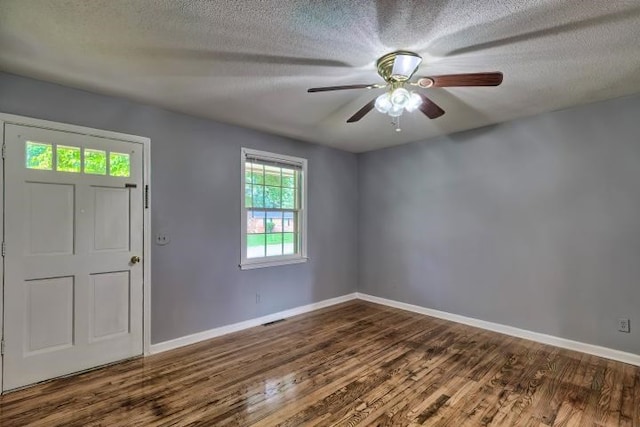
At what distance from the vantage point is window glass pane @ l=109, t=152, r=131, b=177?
9.88 feet

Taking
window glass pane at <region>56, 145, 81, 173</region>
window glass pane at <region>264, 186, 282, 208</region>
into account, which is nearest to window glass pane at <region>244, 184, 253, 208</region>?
window glass pane at <region>264, 186, 282, 208</region>

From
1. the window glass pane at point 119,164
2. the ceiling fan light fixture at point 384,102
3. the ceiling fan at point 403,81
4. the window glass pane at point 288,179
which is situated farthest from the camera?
the window glass pane at point 288,179

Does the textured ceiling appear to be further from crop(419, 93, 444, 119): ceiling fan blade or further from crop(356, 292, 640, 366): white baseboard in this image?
crop(356, 292, 640, 366): white baseboard

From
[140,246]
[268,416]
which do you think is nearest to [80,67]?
[140,246]

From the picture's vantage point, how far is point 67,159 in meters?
2.79

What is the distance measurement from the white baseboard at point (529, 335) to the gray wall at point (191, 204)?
5.25 feet

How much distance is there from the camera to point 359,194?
5.48 m

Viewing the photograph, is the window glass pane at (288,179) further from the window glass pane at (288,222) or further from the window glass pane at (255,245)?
the window glass pane at (255,245)

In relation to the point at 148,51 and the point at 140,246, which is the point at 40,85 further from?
the point at 140,246

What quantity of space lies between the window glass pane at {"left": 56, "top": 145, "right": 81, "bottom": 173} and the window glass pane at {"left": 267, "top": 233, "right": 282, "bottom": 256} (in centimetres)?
223

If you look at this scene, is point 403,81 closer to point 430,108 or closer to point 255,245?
point 430,108

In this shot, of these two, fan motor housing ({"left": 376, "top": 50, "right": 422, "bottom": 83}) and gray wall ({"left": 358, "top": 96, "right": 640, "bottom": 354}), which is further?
gray wall ({"left": 358, "top": 96, "right": 640, "bottom": 354})

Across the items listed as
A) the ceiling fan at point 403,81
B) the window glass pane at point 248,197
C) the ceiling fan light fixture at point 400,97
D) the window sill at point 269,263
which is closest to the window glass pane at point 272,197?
the window glass pane at point 248,197

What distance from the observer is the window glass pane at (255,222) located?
4.12 metres
